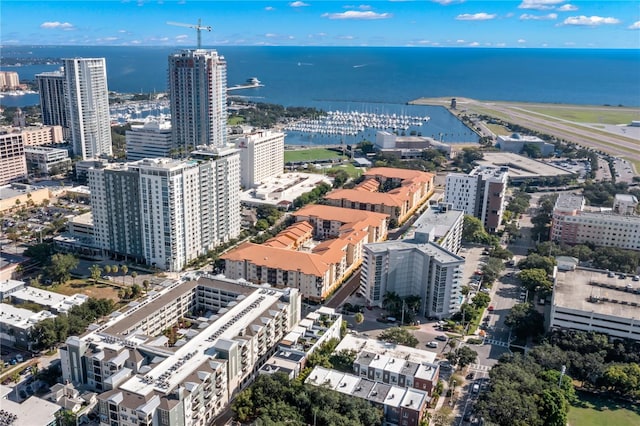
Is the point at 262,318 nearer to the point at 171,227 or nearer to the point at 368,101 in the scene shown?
the point at 171,227

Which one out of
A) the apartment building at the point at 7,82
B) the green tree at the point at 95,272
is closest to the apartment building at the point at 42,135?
the green tree at the point at 95,272

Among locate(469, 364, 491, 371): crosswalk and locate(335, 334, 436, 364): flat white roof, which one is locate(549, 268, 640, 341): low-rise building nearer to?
locate(469, 364, 491, 371): crosswalk

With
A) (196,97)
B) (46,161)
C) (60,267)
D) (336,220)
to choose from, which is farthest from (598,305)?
(46,161)

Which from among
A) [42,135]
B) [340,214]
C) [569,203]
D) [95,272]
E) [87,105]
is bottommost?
[95,272]

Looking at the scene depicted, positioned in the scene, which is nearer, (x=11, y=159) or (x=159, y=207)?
(x=159, y=207)

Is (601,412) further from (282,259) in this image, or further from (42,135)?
(42,135)
